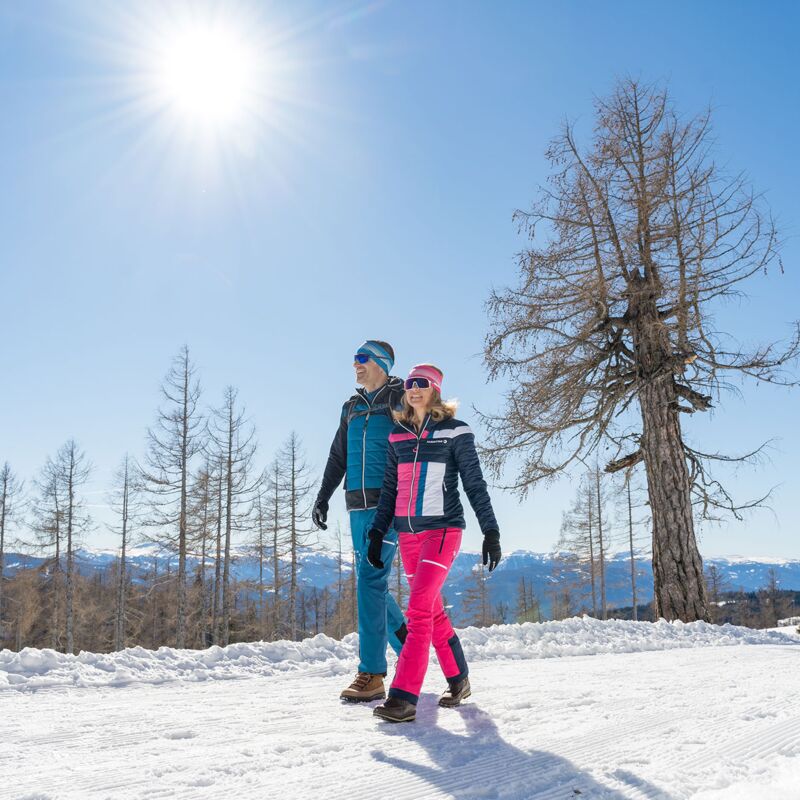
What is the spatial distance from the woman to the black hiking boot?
0.35 m

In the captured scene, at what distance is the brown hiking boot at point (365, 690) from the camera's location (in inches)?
146

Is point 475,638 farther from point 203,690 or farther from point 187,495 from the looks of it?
point 187,495

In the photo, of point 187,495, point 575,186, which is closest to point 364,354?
point 575,186

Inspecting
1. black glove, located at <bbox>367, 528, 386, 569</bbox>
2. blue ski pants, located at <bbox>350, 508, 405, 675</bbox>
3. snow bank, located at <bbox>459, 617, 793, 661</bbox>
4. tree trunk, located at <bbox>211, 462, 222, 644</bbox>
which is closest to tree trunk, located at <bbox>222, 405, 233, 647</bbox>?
tree trunk, located at <bbox>211, 462, 222, 644</bbox>

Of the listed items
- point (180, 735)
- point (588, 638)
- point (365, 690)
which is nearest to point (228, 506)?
point (588, 638)

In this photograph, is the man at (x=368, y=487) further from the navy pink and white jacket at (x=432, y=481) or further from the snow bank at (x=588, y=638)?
the snow bank at (x=588, y=638)

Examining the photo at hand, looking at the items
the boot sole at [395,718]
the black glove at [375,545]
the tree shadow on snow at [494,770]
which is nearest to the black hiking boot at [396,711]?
the boot sole at [395,718]

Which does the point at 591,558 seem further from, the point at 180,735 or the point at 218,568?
the point at 180,735

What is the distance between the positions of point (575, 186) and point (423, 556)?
992cm

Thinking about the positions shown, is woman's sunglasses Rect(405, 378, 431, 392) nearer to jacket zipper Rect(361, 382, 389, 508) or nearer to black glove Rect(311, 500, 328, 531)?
jacket zipper Rect(361, 382, 389, 508)

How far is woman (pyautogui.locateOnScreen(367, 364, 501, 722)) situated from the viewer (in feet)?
11.4

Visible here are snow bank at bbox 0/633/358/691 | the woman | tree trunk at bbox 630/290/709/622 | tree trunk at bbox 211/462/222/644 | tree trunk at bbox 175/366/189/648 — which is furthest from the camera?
tree trunk at bbox 211/462/222/644

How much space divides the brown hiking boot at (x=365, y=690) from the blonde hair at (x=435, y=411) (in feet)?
5.10

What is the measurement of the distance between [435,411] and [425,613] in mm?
1123
